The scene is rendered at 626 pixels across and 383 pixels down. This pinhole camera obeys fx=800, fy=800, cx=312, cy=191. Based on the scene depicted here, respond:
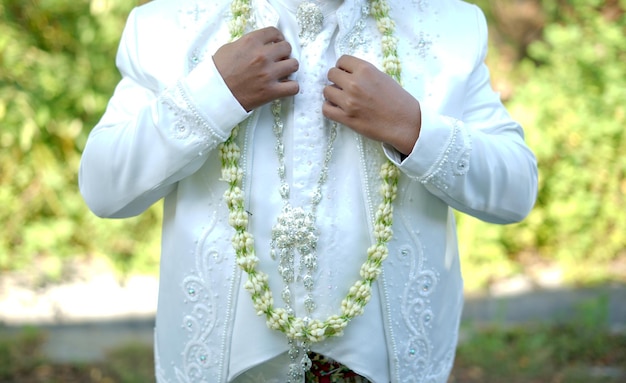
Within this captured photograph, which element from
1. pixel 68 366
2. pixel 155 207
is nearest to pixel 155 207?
pixel 155 207

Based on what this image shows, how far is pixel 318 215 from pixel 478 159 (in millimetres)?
329

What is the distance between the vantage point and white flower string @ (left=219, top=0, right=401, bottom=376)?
5.01 feet

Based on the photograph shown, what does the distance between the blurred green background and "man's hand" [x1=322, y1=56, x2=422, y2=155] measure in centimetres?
295

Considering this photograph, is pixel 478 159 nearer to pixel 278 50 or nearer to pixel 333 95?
pixel 333 95

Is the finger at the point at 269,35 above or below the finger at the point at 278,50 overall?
above

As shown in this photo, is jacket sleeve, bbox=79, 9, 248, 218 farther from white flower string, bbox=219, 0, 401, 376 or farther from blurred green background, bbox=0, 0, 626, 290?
blurred green background, bbox=0, 0, 626, 290

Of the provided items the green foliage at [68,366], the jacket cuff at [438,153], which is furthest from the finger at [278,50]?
the green foliage at [68,366]

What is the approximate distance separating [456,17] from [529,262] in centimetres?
Answer: 318

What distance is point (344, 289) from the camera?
1.58 metres

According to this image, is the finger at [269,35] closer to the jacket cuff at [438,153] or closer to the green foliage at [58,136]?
the jacket cuff at [438,153]

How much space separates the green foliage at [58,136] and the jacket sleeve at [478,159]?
3095 millimetres

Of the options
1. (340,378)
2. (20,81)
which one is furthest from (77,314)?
(340,378)

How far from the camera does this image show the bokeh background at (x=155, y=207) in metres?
4.39

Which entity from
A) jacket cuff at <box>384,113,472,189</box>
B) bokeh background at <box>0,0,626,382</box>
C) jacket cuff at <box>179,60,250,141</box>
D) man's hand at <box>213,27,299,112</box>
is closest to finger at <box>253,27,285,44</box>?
man's hand at <box>213,27,299,112</box>
